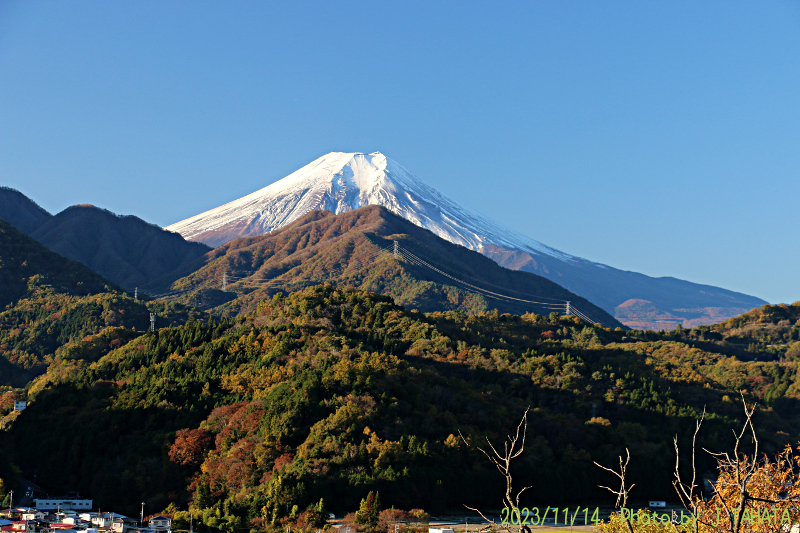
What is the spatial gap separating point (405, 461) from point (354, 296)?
33.0m

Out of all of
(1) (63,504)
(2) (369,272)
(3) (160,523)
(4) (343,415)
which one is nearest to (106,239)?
(2) (369,272)

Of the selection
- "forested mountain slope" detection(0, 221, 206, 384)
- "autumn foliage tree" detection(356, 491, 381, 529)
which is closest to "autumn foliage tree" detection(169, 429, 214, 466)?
"autumn foliage tree" detection(356, 491, 381, 529)

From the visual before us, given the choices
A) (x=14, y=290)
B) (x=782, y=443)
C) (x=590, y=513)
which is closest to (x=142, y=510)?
(x=590, y=513)

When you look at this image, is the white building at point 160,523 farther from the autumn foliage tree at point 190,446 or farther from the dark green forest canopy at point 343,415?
the autumn foliage tree at point 190,446

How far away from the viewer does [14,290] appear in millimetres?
101625

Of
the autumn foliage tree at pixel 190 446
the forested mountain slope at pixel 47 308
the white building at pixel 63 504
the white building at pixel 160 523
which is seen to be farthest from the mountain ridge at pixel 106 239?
the white building at pixel 160 523

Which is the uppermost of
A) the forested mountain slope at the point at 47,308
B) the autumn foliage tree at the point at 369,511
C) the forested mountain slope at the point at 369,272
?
the forested mountain slope at the point at 369,272

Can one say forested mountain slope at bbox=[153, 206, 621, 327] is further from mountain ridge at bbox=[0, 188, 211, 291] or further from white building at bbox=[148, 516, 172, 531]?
white building at bbox=[148, 516, 172, 531]

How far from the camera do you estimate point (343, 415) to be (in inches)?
1657

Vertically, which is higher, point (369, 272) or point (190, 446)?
point (369, 272)

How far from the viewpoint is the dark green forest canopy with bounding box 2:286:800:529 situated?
39.0 metres

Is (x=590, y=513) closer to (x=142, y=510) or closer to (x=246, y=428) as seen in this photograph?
(x=246, y=428)

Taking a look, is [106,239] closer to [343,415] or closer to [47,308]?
[47,308]

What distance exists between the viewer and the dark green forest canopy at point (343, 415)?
39.0m
